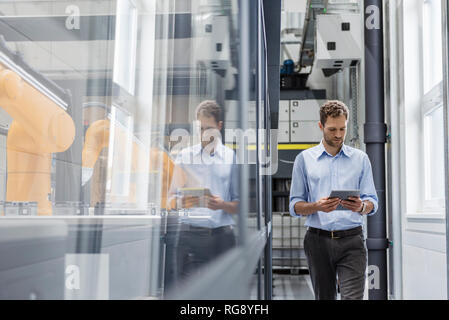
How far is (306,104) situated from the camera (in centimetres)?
540

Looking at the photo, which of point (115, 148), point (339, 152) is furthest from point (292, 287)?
point (115, 148)

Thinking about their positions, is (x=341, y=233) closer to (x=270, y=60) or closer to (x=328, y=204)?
(x=328, y=204)

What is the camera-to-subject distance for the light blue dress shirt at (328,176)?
225cm

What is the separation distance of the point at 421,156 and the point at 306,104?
2.24 m

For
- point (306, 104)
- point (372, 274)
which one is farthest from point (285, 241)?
point (372, 274)

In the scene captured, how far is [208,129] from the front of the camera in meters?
0.69

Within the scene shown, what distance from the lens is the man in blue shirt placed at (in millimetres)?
2135

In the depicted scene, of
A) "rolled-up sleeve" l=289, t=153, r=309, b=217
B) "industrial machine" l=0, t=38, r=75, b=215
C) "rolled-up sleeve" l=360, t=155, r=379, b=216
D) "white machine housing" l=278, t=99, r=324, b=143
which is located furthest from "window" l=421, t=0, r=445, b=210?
"industrial machine" l=0, t=38, r=75, b=215

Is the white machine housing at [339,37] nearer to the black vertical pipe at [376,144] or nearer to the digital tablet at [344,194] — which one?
the black vertical pipe at [376,144]

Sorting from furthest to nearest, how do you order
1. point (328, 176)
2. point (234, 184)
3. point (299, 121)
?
point (299, 121) < point (328, 176) < point (234, 184)

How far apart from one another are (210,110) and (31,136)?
0.76 meters

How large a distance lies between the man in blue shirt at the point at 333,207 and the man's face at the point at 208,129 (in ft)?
4.75

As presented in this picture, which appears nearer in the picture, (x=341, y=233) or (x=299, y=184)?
(x=341, y=233)
